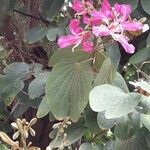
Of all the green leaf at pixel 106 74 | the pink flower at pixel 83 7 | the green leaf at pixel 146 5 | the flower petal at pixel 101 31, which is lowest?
the green leaf at pixel 146 5

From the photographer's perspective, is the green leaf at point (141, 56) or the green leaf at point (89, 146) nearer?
the green leaf at point (89, 146)

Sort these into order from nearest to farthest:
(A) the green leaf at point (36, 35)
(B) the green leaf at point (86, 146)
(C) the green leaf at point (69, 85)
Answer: (C) the green leaf at point (69, 85)
(B) the green leaf at point (86, 146)
(A) the green leaf at point (36, 35)

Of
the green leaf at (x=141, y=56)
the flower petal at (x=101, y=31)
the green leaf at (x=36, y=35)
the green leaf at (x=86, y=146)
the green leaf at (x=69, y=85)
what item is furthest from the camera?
the green leaf at (x=36, y=35)

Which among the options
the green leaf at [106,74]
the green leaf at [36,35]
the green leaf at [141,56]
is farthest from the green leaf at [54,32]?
the green leaf at [106,74]

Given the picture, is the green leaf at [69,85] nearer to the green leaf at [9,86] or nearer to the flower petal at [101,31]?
the flower petal at [101,31]

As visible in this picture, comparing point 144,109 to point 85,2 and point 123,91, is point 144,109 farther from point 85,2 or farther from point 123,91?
point 85,2
